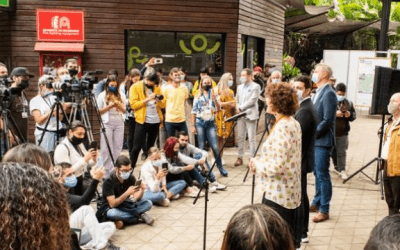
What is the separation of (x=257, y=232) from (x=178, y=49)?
30.5 ft

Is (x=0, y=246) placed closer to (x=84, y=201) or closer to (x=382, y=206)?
(x=84, y=201)

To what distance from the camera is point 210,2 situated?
34.3 feet

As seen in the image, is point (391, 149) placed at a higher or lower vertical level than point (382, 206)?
higher

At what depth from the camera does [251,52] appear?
1242 centimetres

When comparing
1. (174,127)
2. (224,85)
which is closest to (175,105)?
(174,127)

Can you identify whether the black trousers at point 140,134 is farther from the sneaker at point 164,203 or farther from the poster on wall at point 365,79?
the poster on wall at point 365,79

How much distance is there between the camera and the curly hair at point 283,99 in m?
4.30

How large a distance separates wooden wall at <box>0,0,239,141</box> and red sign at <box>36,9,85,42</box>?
11 centimetres

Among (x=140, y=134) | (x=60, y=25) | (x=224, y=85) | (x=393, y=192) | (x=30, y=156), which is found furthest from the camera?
(x=60, y=25)

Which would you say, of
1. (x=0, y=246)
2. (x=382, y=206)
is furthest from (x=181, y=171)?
(x=0, y=246)

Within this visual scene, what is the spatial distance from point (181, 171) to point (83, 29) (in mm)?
4699

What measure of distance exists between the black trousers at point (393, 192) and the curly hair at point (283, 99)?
176cm

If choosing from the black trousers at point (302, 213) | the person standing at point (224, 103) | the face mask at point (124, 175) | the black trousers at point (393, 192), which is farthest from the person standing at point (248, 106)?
the black trousers at point (302, 213)

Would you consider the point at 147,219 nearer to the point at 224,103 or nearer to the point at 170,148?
the point at 170,148
